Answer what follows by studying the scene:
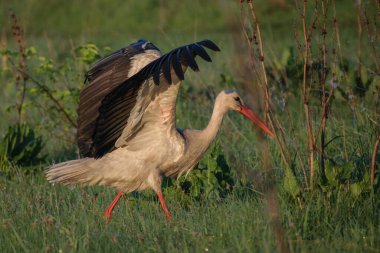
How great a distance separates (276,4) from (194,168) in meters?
11.3

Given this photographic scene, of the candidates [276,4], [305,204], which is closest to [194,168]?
[305,204]

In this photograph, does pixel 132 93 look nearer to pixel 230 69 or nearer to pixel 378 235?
pixel 378 235

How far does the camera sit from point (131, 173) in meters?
5.41

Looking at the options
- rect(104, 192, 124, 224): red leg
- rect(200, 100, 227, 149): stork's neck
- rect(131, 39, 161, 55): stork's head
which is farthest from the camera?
rect(131, 39, 161, 55): stork's head

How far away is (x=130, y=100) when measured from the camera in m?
5.09

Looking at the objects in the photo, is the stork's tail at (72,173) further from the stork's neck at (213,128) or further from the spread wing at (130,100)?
the stork's neck at (213,128)

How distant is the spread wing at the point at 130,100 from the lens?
4.47 meters

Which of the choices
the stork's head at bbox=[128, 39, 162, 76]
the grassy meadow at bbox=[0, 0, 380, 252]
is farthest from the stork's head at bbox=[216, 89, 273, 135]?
the stork's head at bbox=[128, 39, 162, 76]

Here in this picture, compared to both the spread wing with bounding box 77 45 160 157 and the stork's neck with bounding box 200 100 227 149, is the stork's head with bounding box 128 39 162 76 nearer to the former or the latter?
the spread wing with bounding box 77 45 160 157

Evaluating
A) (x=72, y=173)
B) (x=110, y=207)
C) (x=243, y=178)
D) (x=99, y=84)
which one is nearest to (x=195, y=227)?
(x=110, y=207)

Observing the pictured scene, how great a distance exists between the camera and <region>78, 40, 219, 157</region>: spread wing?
4.47 metres

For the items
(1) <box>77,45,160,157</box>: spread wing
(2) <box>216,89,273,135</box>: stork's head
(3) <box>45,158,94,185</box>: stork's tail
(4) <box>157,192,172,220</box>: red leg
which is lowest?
(4) <box>157,192,172,220</box>: red leg

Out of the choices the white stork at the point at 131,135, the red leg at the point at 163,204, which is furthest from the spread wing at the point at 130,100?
the red leg at the point at 163,204

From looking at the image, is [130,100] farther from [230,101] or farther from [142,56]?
[230,101]
